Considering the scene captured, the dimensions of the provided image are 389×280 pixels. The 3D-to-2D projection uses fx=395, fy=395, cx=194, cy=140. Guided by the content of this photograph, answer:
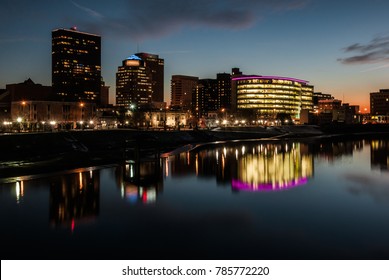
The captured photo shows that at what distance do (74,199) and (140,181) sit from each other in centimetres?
956

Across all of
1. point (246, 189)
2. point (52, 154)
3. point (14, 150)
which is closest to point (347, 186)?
point (246, 189)

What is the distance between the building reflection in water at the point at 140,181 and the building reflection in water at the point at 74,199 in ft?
7.58

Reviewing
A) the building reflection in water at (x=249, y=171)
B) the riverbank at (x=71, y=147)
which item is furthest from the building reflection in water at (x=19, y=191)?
the building reflection in water at (x=249, y=171)

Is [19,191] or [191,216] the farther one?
[19,191]

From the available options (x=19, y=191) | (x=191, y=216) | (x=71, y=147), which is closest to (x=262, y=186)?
(x=191, y=216)

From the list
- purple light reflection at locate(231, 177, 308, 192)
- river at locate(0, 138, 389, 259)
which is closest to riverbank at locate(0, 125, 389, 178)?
river at locate(0, 138, 389, 259)

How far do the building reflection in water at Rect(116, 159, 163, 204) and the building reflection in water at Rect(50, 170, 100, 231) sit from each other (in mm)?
2309

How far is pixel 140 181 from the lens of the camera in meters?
37.2

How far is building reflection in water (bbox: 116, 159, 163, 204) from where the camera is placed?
3006 cm

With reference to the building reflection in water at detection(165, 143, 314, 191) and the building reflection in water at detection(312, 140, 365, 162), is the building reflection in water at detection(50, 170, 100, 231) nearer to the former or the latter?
the building reflection in water at detection(165, 143, 314, 191)

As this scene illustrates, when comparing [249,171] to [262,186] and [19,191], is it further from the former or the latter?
[19,191]

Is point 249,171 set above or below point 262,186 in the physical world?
above

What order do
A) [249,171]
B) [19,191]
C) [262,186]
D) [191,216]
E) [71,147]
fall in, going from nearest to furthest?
[191,216]
[19,191]
[262,186]
[249,171]
[71,147]

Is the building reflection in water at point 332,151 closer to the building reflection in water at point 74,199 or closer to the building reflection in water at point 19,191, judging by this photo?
the building reflection in water at point 74,199
